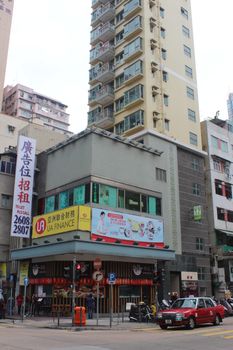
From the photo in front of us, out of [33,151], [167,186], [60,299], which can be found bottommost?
[60,299]

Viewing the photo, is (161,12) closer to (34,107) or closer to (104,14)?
(104,14)

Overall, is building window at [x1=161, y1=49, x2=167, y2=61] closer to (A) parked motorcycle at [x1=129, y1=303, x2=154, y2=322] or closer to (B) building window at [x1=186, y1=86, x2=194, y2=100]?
(B) building window at [x1=186, y1=86, x2=194, y2=100]

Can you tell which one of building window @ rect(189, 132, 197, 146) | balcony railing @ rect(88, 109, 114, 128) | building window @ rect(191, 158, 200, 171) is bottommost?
building window @ rect(191, 158, 200, 171)

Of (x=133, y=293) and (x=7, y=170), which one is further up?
(x=7, y=170)

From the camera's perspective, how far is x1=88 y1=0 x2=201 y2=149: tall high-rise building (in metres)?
45.2

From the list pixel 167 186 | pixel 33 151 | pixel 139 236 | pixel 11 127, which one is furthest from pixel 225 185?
pixel 11 127

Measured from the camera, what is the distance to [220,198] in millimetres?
48969

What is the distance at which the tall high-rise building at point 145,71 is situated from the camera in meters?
45.2

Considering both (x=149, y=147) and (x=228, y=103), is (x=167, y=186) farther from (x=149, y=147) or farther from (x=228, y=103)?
(x=228, y=103)

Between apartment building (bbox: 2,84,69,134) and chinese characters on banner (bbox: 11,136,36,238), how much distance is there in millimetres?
58408

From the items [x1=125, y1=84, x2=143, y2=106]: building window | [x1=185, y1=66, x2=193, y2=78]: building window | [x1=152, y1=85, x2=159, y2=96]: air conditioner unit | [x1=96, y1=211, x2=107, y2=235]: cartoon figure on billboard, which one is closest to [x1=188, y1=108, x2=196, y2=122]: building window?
[x1=185, y1=66, x2=193, y2=78]: building window

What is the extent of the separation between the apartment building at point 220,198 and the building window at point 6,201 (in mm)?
22170

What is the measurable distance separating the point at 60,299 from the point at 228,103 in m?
81.7

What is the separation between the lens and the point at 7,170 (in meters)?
41.9
